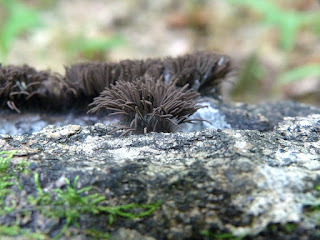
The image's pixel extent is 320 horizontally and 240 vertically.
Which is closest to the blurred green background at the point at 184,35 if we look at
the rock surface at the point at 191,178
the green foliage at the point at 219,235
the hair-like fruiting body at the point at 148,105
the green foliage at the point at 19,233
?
the hair-like fruiting body at the point at 148,105

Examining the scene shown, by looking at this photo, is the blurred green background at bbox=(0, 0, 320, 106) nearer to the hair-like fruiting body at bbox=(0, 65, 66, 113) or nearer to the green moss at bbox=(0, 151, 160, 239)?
the hair-like fruiting body at bbox=(0, 65, 66, 113)

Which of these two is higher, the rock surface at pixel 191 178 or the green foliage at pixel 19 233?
the rock surface at pixel 191 178

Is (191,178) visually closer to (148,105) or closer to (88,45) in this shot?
(148,105)

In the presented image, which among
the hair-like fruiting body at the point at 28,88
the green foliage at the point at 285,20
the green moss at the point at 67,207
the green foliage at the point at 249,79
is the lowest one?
the green moss at the point at 67,207

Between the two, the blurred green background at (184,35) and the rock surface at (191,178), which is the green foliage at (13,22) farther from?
the rock surface at (191,178)

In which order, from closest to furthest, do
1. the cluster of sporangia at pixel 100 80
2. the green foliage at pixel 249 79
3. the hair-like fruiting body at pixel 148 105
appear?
the hair-like fruiting body at pixel 148 105
the cluster of sporangia at pixel 100 80
the green foliage at pixel 249 79

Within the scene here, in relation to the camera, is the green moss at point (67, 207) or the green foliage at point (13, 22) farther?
the green foliage at point (13, 22)

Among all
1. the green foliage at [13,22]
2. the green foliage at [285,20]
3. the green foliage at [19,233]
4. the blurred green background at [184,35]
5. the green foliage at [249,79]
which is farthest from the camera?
the green foliage at [285,20]
